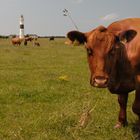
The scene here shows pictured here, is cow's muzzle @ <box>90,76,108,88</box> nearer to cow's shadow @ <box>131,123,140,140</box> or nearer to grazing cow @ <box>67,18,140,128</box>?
grazing cow @ <box>67,18,140,128</box>

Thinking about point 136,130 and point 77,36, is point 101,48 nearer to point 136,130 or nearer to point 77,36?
point 77,36

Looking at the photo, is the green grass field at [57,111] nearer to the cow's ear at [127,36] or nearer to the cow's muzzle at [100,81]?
the cow's muzzle at [100,81]

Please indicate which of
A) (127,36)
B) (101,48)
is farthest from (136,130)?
(101,48)

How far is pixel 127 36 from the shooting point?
294 inches

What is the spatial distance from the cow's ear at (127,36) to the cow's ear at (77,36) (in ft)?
2.38

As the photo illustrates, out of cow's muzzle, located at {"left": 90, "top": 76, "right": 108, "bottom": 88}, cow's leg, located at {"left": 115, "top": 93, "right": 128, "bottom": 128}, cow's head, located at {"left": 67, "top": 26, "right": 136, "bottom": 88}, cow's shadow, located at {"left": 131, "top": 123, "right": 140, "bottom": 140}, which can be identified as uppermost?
cow's head, located at {"left": 67, "top": 26, "right": 136, "bottom": 88}

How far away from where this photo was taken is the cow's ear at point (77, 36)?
7676mm

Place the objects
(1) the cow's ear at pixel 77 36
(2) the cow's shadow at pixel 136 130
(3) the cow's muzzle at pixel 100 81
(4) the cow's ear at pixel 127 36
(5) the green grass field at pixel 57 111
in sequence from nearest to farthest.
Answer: (3) the cow's muzzle at pixel 100 81
(4) the cow's ear at pixel 127 36
(1) the cow's ear at pixel 77 36
(2) the cow's shadow at pixel 136 130
(5) the green grass field at pixel 57 111

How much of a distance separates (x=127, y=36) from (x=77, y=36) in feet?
3.32

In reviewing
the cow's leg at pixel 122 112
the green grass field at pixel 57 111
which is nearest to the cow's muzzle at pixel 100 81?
the green grass field at pixel 57 111

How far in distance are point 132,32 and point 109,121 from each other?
286 centimetres

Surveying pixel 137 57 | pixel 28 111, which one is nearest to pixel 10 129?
pixel 28 111

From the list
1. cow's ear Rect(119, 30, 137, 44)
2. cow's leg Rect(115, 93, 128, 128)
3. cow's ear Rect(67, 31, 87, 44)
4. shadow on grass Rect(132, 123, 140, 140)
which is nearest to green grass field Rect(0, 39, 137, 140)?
shadow on grass Rect(132, 123, 140, 140)

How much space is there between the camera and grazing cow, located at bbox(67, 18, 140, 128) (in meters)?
7.04
